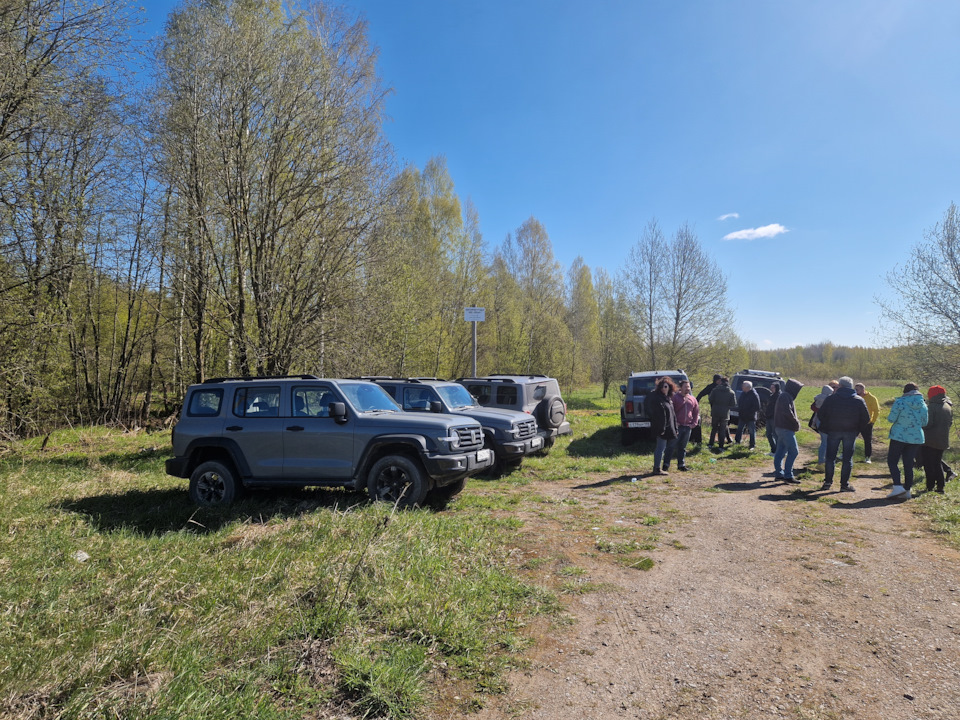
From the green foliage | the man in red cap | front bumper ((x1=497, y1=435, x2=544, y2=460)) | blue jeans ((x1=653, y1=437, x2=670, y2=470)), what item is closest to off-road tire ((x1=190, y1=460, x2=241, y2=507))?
the green foliage

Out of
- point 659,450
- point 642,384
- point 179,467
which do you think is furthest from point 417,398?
point 642,384

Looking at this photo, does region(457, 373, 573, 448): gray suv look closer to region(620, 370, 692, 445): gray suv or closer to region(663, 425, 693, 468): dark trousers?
region(663, 425, 693, 468): dark trousers

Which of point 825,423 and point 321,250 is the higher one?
point 321,250

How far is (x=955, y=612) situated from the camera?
157 inches

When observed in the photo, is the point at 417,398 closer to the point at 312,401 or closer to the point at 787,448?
the point at 312,401

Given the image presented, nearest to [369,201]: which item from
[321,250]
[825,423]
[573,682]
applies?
[321,250]

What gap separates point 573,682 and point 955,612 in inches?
129

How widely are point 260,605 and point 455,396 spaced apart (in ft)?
22.4

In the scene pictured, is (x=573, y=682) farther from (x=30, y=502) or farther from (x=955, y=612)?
(x=30, y=502)

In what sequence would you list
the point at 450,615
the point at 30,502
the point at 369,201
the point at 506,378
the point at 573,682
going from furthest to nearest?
1. the point at 369,201
2. the point at 506,378
3. the point at 30,502
4. the point at 450,615
5. the point at 573,682

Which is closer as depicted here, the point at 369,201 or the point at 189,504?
the point at 189,504

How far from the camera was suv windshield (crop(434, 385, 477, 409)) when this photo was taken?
9.87 metres

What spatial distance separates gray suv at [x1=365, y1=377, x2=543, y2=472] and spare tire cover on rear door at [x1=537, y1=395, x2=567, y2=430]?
1.04 m

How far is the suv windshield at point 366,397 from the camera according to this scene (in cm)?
726
